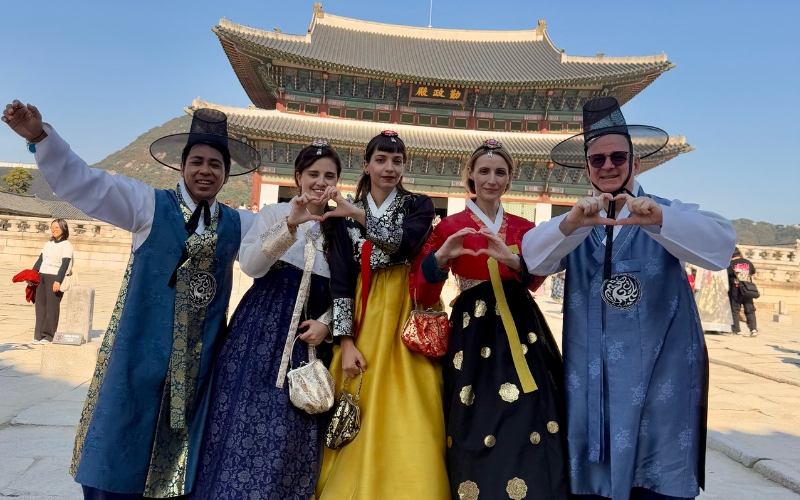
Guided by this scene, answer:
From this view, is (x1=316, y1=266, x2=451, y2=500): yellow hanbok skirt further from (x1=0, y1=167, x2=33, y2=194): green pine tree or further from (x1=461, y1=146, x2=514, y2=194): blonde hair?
(x1=0, y1=167, x2=33, y2=194): green pine tree

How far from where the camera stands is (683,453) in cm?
195

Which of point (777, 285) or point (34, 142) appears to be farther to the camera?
point (777, 285)

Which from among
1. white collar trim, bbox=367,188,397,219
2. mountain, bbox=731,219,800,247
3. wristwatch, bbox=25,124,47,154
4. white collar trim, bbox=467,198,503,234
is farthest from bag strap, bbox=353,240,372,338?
mountain, bbox=731,219,800,247

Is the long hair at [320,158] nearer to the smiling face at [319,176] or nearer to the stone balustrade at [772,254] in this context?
the smiling face at [319,176]

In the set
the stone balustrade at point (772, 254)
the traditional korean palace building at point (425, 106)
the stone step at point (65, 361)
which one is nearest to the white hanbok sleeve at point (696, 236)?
the stone step at point (65, 361)

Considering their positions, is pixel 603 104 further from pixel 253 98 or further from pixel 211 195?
pixel 253 98

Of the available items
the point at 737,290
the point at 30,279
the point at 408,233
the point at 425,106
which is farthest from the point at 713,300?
the point at 425,106

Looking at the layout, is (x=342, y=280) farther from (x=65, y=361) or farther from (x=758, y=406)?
(x=758, y=406)

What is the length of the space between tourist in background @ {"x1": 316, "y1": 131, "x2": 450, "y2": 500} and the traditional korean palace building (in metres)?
17.1

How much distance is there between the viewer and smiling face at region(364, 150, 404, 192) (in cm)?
261

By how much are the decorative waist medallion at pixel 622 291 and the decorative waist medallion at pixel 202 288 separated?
172 cm

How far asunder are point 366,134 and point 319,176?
18276 mm

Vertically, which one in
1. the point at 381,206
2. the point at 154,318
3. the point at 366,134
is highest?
the point at 366,134

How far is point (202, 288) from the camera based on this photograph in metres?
2.40
